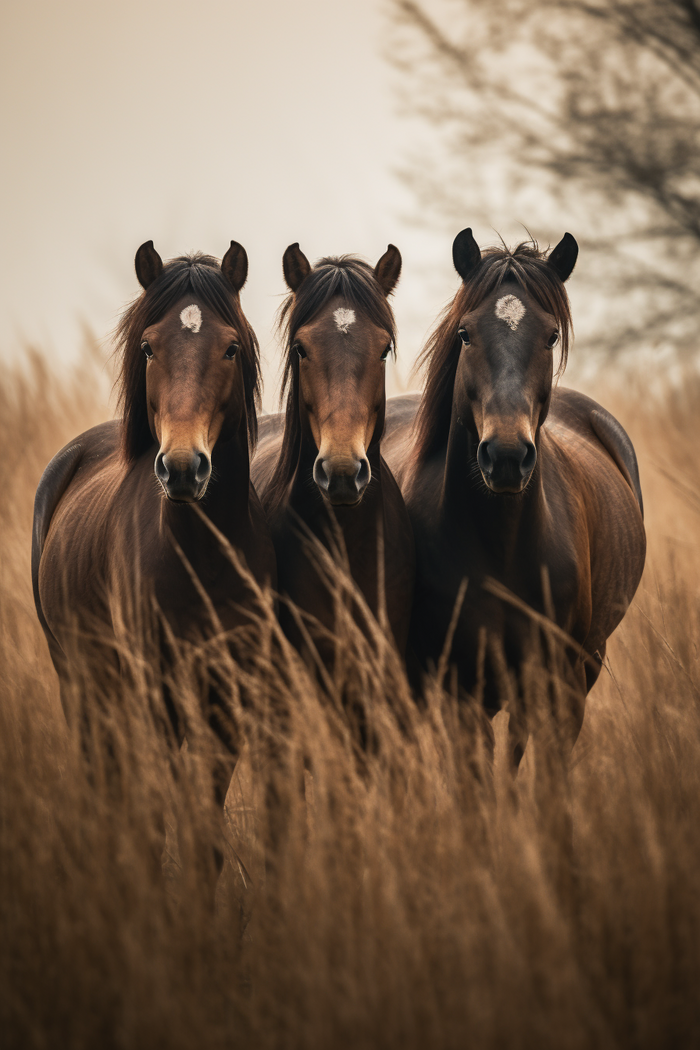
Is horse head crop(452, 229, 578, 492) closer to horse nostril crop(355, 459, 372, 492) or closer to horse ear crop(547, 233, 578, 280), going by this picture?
horse ear crop(547, 233, 578, 280)

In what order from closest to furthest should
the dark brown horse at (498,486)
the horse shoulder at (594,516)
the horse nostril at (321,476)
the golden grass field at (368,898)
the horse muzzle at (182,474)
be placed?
the golden grass field at (368,898) → the horse muzzle at (182,474) → the horse nostril at (321,476) → the dark brown horse at (498,486) → the horse shoulder at (594,516)

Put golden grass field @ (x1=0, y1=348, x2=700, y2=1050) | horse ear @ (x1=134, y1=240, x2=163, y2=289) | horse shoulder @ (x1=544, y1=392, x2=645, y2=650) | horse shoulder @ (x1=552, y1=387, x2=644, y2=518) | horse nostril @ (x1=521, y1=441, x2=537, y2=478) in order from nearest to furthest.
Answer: golden grass field @ (x1=0, y1=348, x2=700, y2=1050) < horse nostril @ (x1=521, y1=441, x2=537, y2=478) < horse ear @ (x1=134, y1=240, x2=163, y2=289) < horse shoulder @ (x1=544, y1=392, x2=645, y2=650) < horse shoulder @ (x1=552, y1=387, x2=644, y2=518)

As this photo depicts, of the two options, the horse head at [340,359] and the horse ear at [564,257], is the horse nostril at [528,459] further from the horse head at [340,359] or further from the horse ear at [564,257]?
the horse ear at [564,257]

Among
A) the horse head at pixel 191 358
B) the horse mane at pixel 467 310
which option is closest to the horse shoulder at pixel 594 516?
the horse mane at pixel 467 310

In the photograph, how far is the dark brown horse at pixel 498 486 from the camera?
2564 mm

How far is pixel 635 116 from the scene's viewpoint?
8.07m

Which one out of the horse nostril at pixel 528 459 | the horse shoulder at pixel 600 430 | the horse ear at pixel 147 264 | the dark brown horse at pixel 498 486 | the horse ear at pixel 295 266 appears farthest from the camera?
the horse shoulder at pixel 600 430

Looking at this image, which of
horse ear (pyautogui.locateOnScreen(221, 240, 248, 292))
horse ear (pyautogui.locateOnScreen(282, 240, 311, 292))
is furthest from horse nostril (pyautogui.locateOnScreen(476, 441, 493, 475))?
horse ear (pyautogui.locateOnScreen(221, 240, 248, 292))

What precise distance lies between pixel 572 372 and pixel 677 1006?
7285 millimetres

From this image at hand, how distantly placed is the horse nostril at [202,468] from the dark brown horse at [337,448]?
0.32 meters

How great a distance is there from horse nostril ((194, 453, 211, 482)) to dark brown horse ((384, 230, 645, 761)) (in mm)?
835

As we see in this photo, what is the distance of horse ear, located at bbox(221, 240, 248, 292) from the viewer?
2.79m

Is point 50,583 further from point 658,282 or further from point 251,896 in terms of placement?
point 658,282

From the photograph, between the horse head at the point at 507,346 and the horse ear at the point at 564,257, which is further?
the horse ear at the point at 564,257
